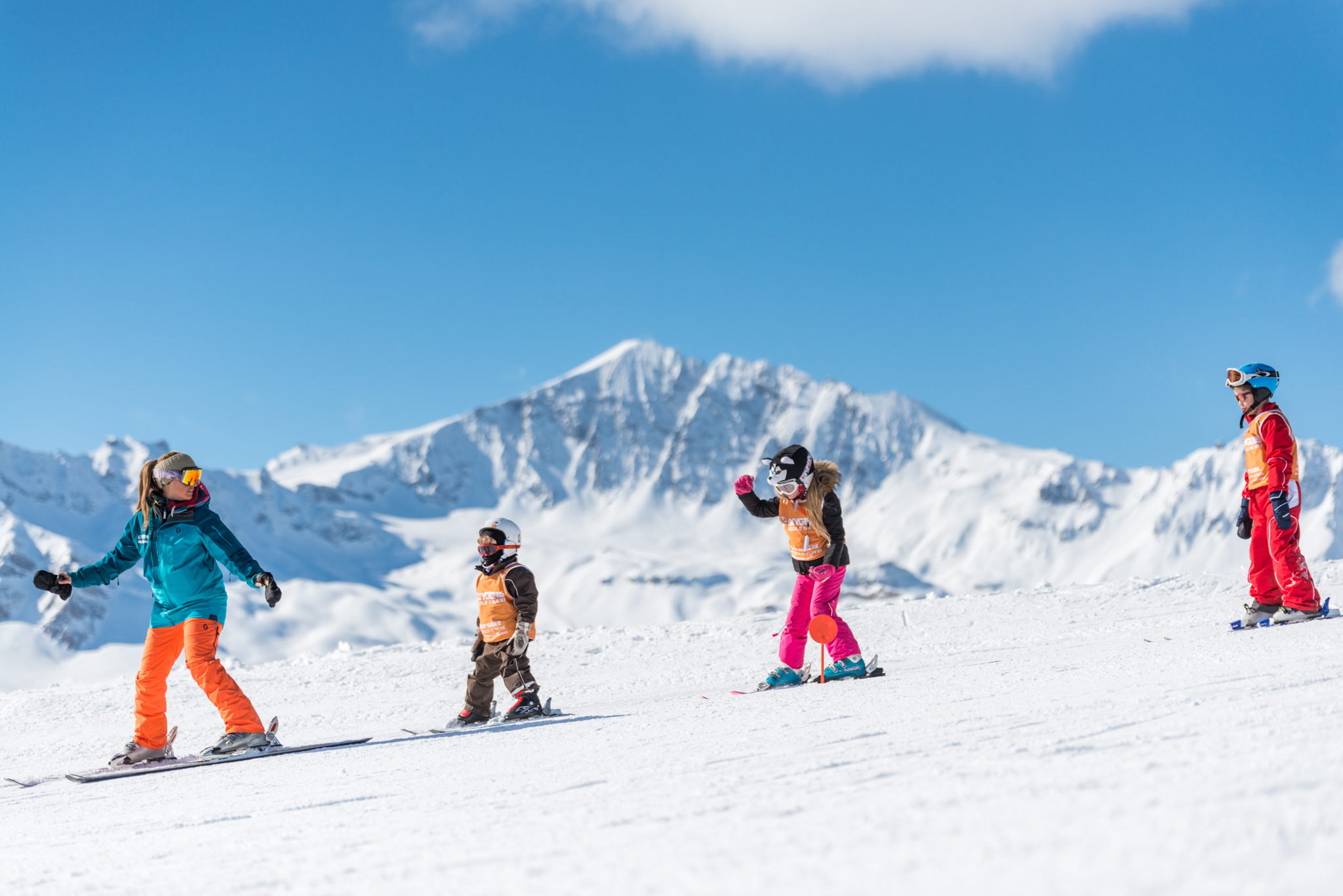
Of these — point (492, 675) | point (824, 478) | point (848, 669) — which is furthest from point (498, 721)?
point (824, 478)

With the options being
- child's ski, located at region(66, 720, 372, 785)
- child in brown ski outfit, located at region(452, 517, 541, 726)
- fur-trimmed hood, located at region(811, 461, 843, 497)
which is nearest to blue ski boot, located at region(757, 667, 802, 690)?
fur-trimmed hood, located at region(811, 461, 843, 497)

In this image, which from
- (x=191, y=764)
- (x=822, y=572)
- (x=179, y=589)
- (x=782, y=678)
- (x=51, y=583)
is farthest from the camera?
(x=822, y=572)

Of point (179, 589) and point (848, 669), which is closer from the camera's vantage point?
point (179, 589)

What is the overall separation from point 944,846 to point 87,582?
5732 millimetres

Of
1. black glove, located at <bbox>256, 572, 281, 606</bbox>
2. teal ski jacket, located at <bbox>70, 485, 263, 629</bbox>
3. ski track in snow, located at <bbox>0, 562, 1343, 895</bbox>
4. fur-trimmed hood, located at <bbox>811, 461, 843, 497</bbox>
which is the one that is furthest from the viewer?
fur-trimmed hood, located at <bbox>811, 461, 843, 497</bbox>

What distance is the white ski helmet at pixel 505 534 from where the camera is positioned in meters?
6.74

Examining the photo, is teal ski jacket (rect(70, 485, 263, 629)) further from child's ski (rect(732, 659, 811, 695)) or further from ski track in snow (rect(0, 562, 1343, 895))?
child's ski (rect(732, 659, 811, 695))

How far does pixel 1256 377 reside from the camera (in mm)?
7293

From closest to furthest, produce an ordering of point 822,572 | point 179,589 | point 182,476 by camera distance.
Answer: point 179,589 < point 182,476 < point 822,572

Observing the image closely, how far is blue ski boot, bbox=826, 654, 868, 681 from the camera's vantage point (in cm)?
658

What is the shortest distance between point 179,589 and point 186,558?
17 cm

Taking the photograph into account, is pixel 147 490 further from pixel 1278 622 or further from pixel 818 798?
pixel 1278 622

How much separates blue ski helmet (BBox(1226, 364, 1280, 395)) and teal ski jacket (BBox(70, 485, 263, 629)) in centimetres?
670

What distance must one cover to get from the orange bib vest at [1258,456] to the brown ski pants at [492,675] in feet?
16.9
